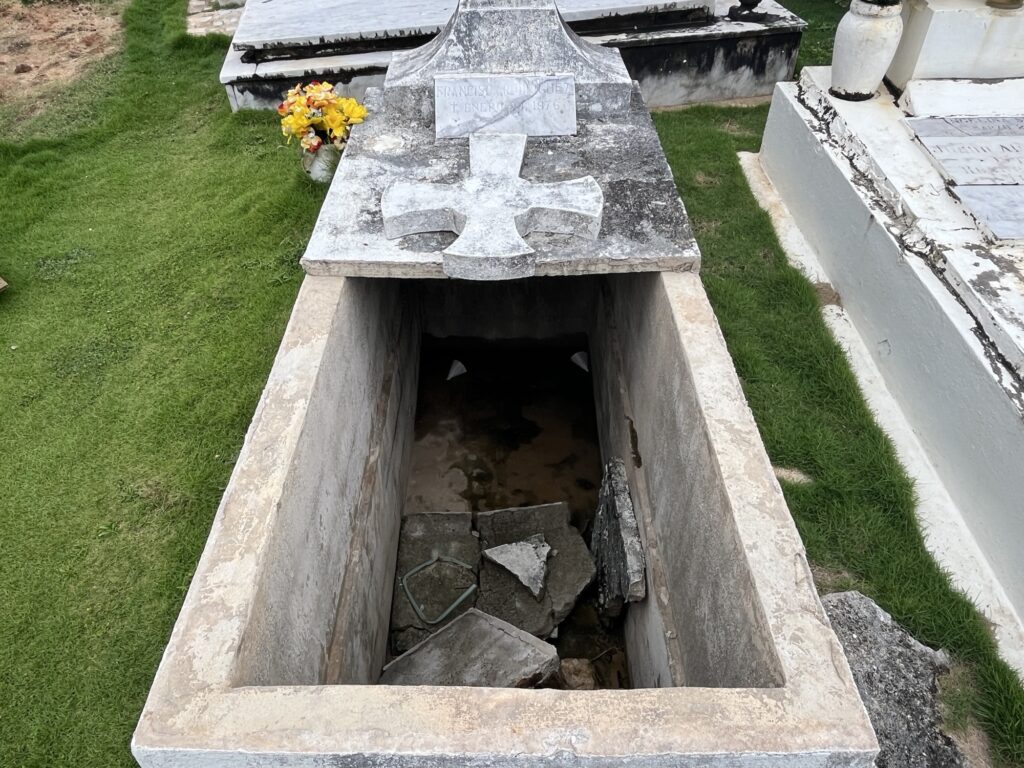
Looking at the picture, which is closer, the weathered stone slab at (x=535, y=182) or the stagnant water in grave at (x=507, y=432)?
the weathered stone slab at (x=535, y=182)

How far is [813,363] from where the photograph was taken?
3.48 metres

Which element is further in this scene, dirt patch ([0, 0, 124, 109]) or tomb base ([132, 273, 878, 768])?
dirt patch ([0, 0, 124, 109])

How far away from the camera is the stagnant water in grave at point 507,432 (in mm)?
3789

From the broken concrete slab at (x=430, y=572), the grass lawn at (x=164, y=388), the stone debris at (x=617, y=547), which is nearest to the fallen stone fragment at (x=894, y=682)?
the grass lawn at (x=164, y=388)

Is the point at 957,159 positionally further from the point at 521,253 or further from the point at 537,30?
A: the point at 521,253

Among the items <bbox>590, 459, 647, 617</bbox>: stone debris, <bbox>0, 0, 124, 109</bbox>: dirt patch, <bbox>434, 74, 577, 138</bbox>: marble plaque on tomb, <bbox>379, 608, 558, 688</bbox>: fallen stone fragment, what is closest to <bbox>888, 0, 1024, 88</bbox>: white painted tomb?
<bbox>434, 74, 577, 138</bbox>: marble plaque on tomb

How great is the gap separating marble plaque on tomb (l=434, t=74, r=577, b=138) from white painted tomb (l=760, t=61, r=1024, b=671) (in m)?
1.64

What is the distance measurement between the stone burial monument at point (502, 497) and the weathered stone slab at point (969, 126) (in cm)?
165

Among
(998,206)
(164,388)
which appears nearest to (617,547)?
(998,206)

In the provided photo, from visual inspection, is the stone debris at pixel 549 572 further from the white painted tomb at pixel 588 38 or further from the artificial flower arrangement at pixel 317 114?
the white painted tomb at pixel 588 38

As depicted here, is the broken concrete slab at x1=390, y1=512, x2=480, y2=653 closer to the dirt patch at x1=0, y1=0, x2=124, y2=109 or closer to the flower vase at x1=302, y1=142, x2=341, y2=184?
the flower vase at x1=302, y1=142, x2=341, y2=184

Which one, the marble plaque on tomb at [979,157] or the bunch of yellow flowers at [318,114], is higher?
the marble plaque on tomb at [979,157]

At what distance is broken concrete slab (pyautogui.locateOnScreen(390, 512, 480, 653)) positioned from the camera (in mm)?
3111

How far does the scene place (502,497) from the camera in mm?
3799
